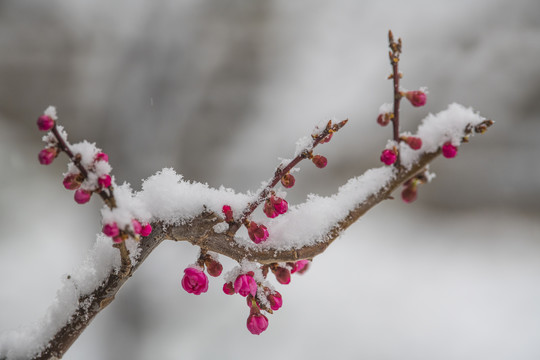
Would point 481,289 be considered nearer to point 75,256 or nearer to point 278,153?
point 278,153

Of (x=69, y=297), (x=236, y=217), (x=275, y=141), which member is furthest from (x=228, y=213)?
(x=275, y=141)

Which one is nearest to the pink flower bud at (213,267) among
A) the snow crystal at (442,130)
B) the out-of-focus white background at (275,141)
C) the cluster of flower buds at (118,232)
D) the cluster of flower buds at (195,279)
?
the cluster of flower buds at (195,279)

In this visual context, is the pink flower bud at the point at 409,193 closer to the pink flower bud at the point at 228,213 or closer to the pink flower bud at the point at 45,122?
the pink flower bud at the point at 228,213

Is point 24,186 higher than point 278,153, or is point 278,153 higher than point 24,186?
point 278,153

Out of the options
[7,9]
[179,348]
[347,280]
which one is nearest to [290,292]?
[347,280]

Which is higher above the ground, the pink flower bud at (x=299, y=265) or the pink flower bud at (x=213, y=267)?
the pink flower bud at (x=299, y=265)

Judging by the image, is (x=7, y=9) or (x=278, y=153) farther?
(x=278, y=153)
